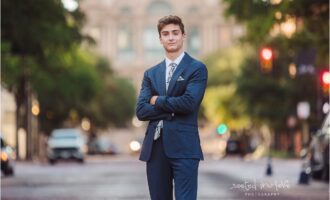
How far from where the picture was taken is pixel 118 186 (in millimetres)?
24781

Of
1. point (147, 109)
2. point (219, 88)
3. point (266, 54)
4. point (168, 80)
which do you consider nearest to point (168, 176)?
point (147, 109)

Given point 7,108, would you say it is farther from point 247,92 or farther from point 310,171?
point 310,171

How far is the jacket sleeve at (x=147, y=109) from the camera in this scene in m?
8.40

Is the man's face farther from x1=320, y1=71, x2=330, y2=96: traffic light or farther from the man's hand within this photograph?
x1=320, y1=71, x2=330, y2=96: traffic light

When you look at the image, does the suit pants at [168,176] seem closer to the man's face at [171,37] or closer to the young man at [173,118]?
the young man at [173,118]

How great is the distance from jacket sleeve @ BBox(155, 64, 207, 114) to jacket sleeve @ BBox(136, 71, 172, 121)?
8 cm

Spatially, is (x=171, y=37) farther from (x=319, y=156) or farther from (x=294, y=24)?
(x=294, y=24)

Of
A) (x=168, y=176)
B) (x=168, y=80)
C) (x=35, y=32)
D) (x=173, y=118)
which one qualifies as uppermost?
(x=35, y=32)

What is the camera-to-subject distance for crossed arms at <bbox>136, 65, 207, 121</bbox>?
8.27m

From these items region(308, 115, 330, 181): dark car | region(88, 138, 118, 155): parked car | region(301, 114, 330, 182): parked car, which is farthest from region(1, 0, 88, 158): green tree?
region(88, 138, 118, 155): parked car

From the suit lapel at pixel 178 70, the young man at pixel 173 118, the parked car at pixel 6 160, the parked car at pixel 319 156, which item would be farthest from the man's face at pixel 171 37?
the parked car at pixel 6 160

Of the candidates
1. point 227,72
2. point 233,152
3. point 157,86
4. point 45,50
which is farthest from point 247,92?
point 157,86

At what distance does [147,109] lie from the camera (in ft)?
27.7

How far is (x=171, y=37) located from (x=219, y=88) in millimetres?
Answer: 84932
